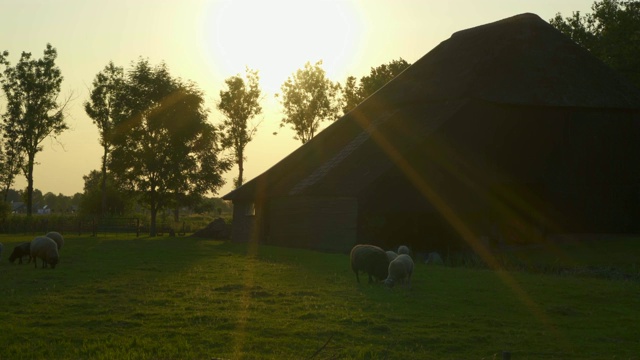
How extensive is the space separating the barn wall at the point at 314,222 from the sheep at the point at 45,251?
16.7 meters

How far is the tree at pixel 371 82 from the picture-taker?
95625 millimetres

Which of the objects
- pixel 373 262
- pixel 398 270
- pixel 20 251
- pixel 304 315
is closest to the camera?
pixel 304 315

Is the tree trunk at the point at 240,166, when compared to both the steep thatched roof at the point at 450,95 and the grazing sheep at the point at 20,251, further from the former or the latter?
the grazing sheep at the point at 20,251

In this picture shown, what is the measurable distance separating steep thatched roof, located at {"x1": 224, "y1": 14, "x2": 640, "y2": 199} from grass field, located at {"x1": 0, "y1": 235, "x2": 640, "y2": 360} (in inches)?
684

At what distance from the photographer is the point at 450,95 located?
1837 inches

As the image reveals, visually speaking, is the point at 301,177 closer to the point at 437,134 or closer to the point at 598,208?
the point at 437,134

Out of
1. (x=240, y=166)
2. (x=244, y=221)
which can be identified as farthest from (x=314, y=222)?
(x=240, y=166)

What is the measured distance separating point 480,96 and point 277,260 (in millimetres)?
16412

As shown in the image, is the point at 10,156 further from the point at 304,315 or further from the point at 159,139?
the point at 304,315

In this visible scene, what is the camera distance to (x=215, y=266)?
31547 mm

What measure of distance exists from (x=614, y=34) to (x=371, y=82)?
114 feet

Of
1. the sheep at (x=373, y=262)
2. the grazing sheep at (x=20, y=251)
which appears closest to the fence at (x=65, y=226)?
the grazing sheep at (x=20, y=251)

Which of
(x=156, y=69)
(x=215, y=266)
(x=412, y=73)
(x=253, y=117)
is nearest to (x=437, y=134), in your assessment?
(x=412, y=73)

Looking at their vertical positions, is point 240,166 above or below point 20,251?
above
